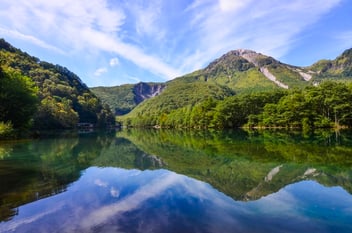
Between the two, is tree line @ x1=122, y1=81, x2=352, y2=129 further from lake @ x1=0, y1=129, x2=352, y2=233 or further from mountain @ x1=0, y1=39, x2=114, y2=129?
lake @ x1=0, y1=129, x2=352, y2=233

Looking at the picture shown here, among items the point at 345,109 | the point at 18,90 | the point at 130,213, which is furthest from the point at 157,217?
the point at 345,109

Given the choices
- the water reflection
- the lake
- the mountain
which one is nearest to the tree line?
the mountain

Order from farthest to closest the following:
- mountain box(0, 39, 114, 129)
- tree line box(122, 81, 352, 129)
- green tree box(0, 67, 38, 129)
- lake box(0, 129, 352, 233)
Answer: mountain box(0, 39, 114, 129) → tree line box(122, 81, 352, 129) → green tree box(0, 67, 38, 129) → lake box(0, 129, 352, 233)

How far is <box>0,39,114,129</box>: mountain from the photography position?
94.8 m

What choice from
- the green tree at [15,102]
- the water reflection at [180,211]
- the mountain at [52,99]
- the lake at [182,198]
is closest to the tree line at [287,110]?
the mountain at [52,99]

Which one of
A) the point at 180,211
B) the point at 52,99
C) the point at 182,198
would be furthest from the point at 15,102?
the point at 52,99

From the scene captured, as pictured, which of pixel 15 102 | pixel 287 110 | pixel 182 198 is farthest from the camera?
pixel 287 110

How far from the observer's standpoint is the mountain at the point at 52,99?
94.8m

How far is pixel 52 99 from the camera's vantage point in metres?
111

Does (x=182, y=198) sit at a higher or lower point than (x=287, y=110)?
lower

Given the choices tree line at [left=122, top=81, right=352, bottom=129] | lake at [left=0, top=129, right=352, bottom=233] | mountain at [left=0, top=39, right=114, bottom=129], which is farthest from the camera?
mountain at [left=0, top=39, right=114, bottom=129]

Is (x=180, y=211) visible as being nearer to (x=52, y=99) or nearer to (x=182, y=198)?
(x=182, y=198)

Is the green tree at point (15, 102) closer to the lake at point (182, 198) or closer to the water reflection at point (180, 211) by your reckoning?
the lake at point (182, 198)

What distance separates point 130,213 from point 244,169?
10.7 metres
